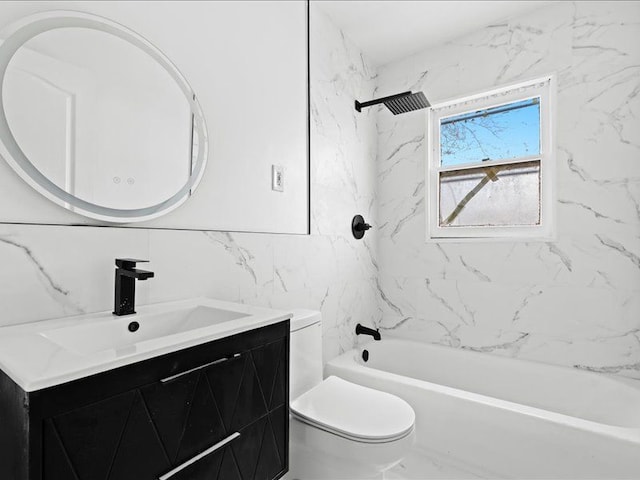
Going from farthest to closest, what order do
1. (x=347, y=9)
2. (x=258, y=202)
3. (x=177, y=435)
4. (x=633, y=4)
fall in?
(x=347, y=9) → (x=633, y=4) → (x=258, y=202) → (x=177, y=435)

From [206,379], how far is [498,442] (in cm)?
135

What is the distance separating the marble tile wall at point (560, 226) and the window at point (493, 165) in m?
0.09

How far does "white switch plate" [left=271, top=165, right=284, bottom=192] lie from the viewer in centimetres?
176

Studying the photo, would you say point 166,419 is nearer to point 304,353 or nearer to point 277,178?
point 304,353

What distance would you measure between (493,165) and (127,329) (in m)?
2.30

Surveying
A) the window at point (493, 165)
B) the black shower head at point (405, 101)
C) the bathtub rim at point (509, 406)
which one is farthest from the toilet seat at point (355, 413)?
the black shower head at point (405, 101)

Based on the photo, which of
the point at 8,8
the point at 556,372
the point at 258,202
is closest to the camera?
the point at 8,8

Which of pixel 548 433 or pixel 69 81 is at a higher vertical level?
pixel 69 81

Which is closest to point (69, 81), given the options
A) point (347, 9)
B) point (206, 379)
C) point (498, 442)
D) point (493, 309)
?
point (206, 379)

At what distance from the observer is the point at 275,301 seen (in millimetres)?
1741

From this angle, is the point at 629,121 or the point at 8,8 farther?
the point at 629,121

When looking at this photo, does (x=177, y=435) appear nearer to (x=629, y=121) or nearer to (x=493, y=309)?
(x=493, y=309)

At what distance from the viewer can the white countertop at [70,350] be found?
23.1 inches

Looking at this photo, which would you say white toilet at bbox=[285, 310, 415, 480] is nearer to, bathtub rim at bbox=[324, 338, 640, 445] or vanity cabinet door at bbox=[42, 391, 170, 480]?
bathtub rim at bbox=[324, 338, 640, 445]
